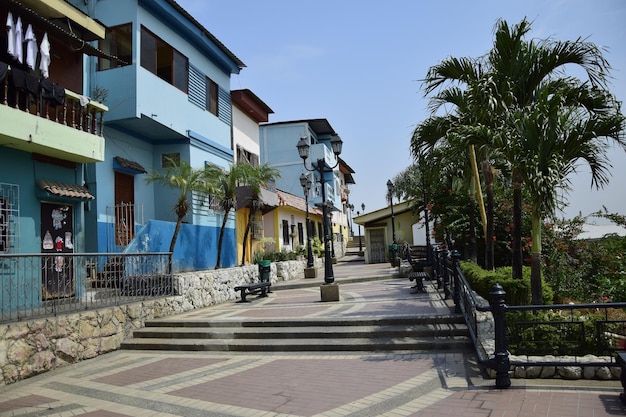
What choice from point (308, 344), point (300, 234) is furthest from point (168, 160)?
point (300, 234)

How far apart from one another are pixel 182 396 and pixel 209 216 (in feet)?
34.9

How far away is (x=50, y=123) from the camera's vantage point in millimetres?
9531

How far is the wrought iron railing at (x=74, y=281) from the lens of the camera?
7.97m

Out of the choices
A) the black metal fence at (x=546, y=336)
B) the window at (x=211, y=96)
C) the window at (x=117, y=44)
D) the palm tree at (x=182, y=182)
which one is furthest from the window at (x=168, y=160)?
the black metal fence at (x=546, y=336)

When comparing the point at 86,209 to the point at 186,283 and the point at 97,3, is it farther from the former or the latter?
the point at 97,3

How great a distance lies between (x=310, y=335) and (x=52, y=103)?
7.22 meters

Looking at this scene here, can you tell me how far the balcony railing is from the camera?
353 inches

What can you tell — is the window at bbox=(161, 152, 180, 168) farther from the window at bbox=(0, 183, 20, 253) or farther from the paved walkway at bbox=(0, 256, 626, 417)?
the paved walkway at bbox=(0, 256, 626, 417)

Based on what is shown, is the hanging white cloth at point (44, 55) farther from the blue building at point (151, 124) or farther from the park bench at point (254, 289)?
the park bench at point (254, 289)

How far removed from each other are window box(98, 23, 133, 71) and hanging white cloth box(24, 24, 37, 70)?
3724 mm

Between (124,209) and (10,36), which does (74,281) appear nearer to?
(124,209)

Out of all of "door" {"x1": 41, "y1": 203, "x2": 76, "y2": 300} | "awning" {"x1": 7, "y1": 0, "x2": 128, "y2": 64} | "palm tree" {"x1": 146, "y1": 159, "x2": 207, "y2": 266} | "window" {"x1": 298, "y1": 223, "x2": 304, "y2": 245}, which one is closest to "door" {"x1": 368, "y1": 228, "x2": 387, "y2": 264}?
"window" {"x1": 298, "y1": 223, "x2": 304, "y2": 245}

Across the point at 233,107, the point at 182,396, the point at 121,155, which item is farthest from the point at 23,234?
the point at 233,107

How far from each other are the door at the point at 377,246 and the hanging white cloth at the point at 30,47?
24.1 metres
